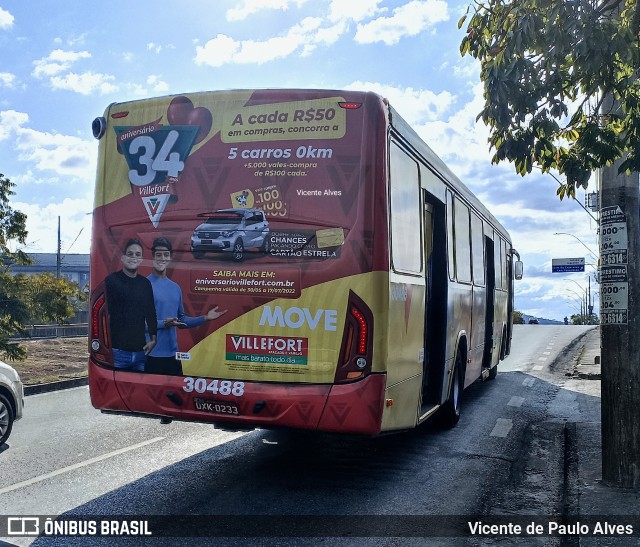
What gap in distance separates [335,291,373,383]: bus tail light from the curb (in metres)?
10.2

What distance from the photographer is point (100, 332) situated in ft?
21.7

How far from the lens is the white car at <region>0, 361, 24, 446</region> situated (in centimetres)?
834

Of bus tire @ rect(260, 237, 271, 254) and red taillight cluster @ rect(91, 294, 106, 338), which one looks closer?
bus tire @ rect(260, 237, 271, 254)

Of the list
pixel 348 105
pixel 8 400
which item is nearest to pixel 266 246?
pixel 348 105

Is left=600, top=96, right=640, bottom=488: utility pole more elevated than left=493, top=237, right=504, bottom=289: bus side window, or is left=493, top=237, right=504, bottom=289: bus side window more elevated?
left=493, top=237, right=504, bottom=289: bus side window

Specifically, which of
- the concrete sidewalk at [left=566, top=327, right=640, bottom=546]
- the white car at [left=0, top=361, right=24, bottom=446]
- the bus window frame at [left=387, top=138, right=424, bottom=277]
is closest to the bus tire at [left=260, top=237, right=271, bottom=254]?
the bus window frame at [left=387, top=138, right=424, bottom=277]

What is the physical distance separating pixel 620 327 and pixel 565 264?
61.9 meters

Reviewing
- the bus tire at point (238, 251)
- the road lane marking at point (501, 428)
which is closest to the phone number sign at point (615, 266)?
the road lane marking at point (501, 428)

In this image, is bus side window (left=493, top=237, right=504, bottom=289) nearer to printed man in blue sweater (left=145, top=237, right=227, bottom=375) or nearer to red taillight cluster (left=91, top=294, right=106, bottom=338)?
printed man in blue sweater (left=145, top=237, right=227, bottom=375)

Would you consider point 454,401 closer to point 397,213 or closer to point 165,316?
point 397,213

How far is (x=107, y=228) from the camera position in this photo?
262 inches

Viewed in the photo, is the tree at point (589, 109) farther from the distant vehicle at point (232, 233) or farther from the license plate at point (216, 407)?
the license plate at point (216, 407)

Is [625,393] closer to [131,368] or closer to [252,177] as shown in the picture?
[252,177]

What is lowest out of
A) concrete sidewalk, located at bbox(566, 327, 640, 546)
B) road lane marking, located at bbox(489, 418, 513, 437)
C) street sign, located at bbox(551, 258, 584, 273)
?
road lane marking, located at bbox(489, 418, 513, 437)
